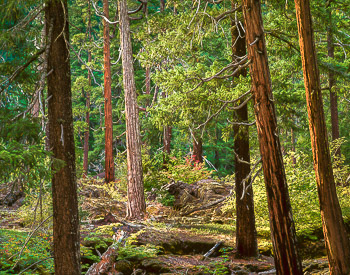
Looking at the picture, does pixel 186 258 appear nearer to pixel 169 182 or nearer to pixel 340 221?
pixel 340 221

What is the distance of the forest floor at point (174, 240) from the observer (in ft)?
23.0

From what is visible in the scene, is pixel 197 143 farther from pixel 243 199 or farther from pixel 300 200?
pixel 300 200

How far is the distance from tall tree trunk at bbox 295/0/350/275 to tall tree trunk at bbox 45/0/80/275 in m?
4.25

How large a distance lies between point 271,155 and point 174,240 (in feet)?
14.8

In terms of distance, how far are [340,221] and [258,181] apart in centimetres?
311

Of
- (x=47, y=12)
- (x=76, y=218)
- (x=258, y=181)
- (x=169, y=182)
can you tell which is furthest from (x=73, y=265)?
(x=169, y=182)

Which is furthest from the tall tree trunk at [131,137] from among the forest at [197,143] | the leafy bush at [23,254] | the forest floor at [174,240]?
the leafy bush at [23,254]

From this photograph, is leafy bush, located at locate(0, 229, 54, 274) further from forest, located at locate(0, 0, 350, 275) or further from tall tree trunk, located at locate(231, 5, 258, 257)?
tall tree trunk, located at locate(231, 5, 258, 257)

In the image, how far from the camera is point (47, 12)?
4.98 metres

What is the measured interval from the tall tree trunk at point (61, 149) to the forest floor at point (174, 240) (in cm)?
130

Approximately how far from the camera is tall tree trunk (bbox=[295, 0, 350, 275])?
625cm

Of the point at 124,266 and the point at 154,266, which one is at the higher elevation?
the point at 124,266

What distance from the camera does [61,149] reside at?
16.0 ft

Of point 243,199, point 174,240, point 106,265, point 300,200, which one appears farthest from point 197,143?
point 106,265
